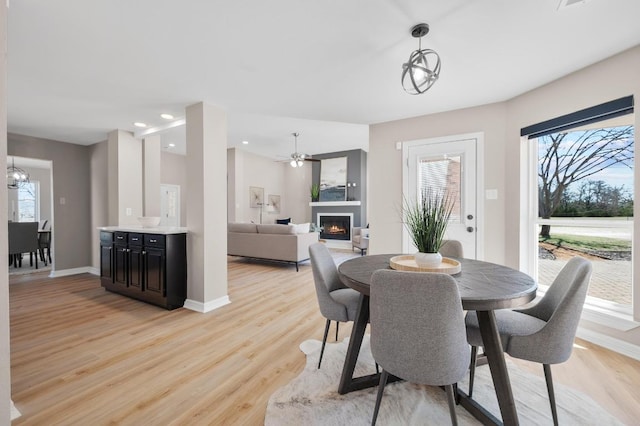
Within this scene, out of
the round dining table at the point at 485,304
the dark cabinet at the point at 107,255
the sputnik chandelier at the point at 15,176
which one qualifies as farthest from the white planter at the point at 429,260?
the sputnik chandelier at the point at 15,176

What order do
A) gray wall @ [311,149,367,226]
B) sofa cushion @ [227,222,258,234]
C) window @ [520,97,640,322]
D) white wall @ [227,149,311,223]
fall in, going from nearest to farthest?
window @ [520,97,640,322] < sofa cushion @ [227,222,258,234] < white wall @ [227,149,311,223] < gray wall @ [311,149,367,226]

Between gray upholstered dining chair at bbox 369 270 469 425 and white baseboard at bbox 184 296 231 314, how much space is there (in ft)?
8.01

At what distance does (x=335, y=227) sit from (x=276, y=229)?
323 cm

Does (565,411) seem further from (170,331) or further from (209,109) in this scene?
(209,109)

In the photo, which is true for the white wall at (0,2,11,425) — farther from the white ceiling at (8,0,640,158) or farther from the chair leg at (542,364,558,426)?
the chair leg at (542,364,558,426)

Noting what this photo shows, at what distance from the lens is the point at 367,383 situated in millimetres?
1738

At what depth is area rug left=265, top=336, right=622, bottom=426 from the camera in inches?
58.1

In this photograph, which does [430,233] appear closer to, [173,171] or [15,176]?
[173,171]

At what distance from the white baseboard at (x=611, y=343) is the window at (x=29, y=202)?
11580 millimetres

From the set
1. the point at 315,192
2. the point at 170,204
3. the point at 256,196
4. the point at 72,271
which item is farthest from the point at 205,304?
the point at 315,192

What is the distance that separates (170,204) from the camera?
698cm

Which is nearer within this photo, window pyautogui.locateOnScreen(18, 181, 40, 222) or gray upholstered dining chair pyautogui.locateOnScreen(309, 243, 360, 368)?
gray upholstered dining chair pyautogui.locateOnScreen(309, 243, 360, 368)

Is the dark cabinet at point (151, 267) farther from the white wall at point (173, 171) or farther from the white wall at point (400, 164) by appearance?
the white wall at point (173, 171)

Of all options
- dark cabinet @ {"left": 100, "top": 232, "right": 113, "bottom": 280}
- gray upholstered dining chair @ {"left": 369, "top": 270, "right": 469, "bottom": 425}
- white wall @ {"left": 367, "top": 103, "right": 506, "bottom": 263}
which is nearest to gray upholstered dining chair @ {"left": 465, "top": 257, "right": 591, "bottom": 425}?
gray upholstered dining chair @ {"left": 369, "top": 270, "right": 469, "bottom": 425}
